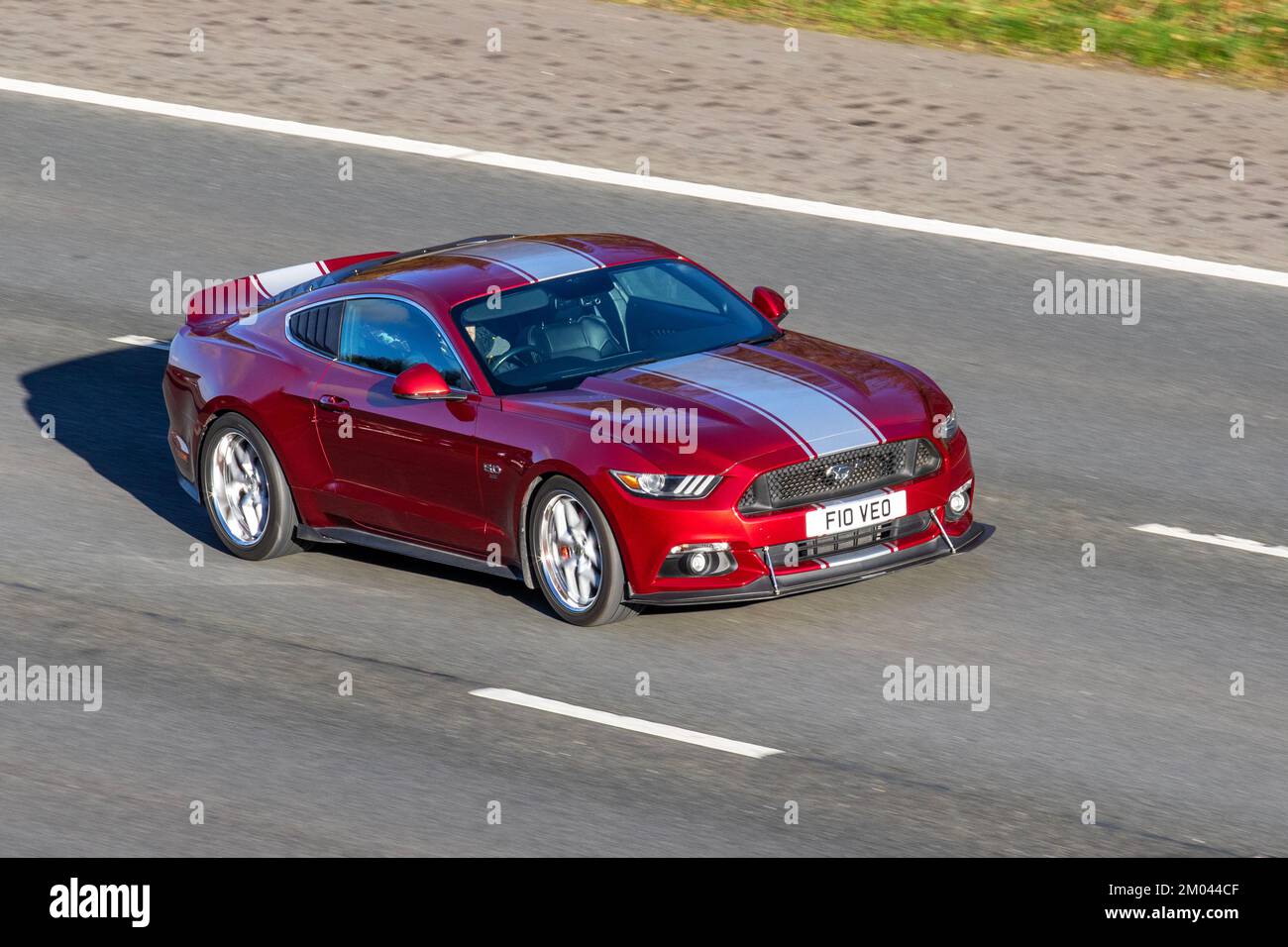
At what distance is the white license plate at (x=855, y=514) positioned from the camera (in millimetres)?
9677

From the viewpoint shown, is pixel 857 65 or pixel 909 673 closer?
pixel 909 673

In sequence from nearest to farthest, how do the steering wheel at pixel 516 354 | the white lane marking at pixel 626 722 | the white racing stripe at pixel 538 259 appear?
the white lane marking at pixel 626 722
the steering wheel at pixel 516 354
the white racing stripe at pixel 538 259

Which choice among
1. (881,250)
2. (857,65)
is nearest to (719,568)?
(881,250)

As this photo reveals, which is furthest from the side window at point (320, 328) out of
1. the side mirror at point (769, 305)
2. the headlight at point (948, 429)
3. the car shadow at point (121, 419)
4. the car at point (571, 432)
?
the headlight at point (948, 429)

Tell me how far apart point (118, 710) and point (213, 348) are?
2.78 metres

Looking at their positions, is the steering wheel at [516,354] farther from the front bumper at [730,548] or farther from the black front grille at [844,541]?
the black front grille at [844,541]

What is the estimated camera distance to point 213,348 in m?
11.6

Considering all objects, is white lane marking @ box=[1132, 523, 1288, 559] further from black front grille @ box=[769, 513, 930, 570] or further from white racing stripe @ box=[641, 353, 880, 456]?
white racing stripe @ box=[641, 353, 880, 456]

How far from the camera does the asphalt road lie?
8.19 meters

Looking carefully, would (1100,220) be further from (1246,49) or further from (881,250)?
(1246,49)

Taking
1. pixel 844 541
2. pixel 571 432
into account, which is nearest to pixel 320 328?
pixel 571 432

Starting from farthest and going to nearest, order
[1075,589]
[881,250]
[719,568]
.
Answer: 1. [881,250]
2. [1075,589]
3. [719,568]

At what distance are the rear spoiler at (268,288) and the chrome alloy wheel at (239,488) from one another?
787mm

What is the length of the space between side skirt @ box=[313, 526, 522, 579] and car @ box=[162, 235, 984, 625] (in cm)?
1
